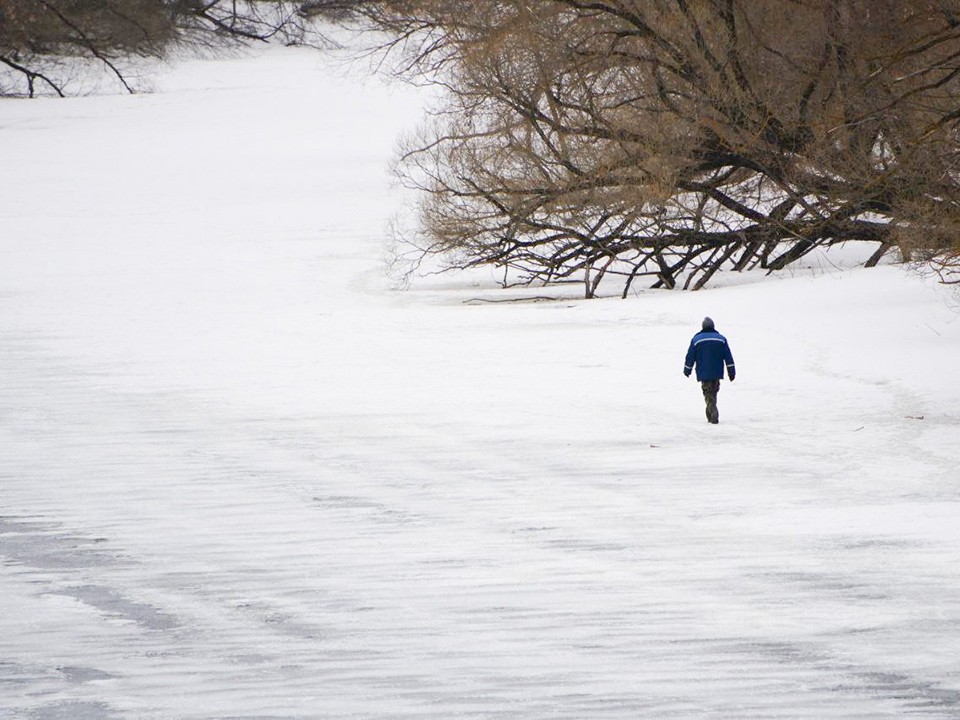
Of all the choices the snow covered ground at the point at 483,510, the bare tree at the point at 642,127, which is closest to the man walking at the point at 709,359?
the snow covered ground at the point at 483,510

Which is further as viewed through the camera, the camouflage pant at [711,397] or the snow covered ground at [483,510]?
the camouflage pant at [711,397]

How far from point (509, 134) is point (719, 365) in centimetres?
1225

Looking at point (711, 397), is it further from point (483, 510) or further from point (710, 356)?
point (483, 510)

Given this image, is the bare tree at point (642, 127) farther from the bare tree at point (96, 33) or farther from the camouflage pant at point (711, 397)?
the bare tree at point (96, 33)

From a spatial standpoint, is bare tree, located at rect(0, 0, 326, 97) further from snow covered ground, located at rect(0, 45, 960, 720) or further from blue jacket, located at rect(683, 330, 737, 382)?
blue jacket, located at rect(683, 330, 737, 382)

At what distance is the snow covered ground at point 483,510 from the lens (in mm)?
5508

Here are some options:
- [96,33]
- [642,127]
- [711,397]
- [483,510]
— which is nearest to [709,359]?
[711,397]

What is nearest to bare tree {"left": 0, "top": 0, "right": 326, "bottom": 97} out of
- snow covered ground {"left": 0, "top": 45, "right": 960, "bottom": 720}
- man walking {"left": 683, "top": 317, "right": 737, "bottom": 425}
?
snow covered ground {"left": 0, "top": 45, "right": 960, "bottom": 720}

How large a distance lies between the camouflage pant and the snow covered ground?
0.21 meters

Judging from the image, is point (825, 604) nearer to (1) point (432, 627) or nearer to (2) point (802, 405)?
(1) point (432, 627)

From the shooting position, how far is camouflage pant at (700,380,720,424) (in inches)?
436

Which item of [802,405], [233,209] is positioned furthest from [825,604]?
[233,209]

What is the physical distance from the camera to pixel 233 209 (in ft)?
115

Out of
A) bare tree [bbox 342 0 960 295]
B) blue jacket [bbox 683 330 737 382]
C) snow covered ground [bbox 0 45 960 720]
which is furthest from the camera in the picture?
bare tree [bbox 342 0 960 295]
